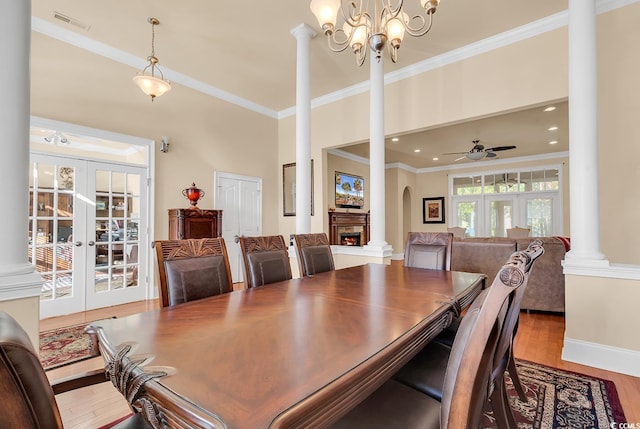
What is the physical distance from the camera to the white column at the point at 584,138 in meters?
2.44

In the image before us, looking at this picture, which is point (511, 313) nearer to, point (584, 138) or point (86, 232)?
point (584, 138)

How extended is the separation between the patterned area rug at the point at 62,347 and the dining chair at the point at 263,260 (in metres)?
1.44

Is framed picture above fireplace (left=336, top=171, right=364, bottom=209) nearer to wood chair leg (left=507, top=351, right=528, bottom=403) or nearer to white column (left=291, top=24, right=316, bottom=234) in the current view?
white column (left=291, top=24, right=316, bottom=234)

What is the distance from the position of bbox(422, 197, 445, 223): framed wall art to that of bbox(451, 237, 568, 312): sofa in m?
5.71

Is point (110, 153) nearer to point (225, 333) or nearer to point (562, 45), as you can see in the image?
point (225, 333)

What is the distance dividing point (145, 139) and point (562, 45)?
5.25 meters

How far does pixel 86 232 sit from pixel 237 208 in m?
2.19

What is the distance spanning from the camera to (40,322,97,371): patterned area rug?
2.48m

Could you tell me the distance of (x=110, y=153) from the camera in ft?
13.3

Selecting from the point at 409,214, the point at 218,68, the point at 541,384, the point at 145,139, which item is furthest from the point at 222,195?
the point at 409,214

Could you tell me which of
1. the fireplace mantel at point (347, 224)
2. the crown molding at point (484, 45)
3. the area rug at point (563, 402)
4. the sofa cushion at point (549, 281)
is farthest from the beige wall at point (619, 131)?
the fireplace mantel at point (347, 224)

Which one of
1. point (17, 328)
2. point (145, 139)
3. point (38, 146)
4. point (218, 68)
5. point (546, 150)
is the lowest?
point (17, 328)

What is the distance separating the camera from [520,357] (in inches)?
99.7

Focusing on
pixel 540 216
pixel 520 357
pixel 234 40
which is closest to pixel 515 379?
pixel 520 357
